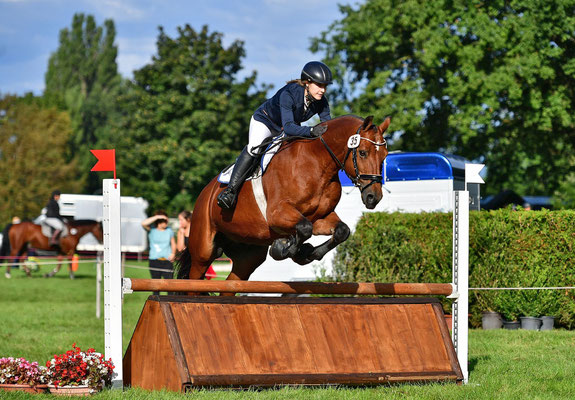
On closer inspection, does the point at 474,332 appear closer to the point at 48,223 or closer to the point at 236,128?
the point at 48,223

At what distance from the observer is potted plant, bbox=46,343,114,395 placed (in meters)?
5.18

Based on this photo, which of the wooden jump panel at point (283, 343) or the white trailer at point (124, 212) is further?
the white trailer at point (124, 212)

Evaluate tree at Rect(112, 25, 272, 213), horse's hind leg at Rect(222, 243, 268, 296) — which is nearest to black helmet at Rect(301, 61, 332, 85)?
horse's hind leg at Rect(222, 243, 268, 296)

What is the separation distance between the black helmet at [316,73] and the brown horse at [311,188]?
1.10 feet

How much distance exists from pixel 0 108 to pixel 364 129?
1795 inches

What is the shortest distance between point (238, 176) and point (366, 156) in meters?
1.26

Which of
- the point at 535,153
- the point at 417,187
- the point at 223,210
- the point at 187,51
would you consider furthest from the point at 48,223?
the point at 187,51

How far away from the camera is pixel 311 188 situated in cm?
545

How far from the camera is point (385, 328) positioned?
5.84 metres

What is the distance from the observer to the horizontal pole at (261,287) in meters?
5.30

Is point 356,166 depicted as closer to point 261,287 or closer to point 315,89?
point 315,89

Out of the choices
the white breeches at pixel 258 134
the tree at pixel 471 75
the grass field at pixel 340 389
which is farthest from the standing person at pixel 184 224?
the tree at pixel 471 75

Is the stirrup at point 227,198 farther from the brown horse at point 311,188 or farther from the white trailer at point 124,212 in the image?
the white trailer at point 124,212

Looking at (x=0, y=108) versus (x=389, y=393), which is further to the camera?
(x=0, y=108)
